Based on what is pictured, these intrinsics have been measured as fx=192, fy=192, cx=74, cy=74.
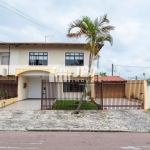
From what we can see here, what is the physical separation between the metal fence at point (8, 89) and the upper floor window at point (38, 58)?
3.18 meters

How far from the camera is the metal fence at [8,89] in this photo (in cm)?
1564

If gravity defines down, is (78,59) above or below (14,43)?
below

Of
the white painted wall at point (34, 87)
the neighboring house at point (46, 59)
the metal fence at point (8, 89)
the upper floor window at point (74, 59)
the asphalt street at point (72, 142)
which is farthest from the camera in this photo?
the white painted wall at point (34, 87)

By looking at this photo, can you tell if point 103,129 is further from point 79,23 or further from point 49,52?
point 49,52

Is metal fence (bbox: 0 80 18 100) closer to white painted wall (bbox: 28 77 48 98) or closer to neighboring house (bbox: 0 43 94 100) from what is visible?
neighboring house (bbox: 0 43 94 100)

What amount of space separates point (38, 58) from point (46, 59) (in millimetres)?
885

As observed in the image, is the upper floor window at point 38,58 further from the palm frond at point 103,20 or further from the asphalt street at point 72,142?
the asphalt street at point 72,142

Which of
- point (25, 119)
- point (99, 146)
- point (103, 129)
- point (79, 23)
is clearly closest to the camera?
point (99, 146)

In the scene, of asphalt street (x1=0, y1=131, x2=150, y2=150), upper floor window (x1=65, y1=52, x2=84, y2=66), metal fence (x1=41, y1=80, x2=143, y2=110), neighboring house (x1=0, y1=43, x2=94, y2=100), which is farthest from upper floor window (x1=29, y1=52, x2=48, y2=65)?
asphalt street (x1=0, y1=131, x2=150, y2=150)

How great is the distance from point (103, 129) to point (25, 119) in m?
4.40

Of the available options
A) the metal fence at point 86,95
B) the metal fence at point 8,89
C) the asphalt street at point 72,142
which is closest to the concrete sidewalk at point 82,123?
the asphalt street at point 72,142

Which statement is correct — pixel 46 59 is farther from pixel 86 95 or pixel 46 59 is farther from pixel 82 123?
pixel 82 123

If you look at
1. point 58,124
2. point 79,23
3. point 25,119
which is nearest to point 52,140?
point 58,124

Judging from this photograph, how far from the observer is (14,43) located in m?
20.1
